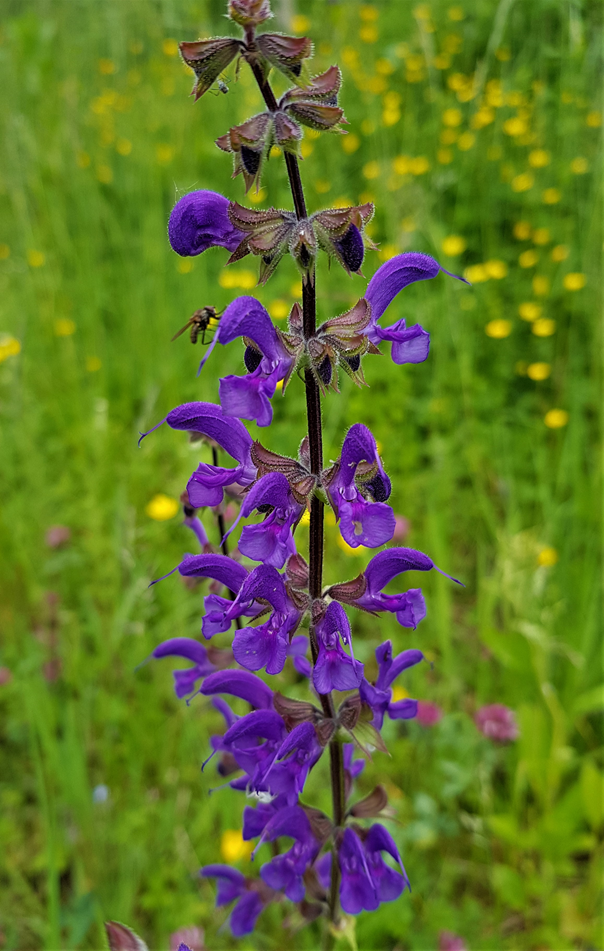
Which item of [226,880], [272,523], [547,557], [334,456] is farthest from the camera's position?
[334,456]

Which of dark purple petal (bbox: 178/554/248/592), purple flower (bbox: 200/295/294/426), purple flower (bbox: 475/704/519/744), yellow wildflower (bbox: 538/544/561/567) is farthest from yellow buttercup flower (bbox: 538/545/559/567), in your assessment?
purple flower (bbox: 200/295/294/426)

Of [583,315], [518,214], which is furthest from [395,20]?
[583,315]

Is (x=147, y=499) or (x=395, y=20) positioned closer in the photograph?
(x=147, y=499)

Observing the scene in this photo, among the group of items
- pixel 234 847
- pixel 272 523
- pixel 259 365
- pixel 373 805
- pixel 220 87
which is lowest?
pixel 234 847

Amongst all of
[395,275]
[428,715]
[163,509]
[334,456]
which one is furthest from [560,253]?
[395,275]

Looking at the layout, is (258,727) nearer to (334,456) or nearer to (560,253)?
(334,456)

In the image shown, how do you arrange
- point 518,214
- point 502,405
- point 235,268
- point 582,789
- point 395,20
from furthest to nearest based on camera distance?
1. point 395,20
2. point 518,214
3. point 235,268
4. point 502,405
5. point 582,789

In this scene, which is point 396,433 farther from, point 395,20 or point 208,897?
point 395,20
